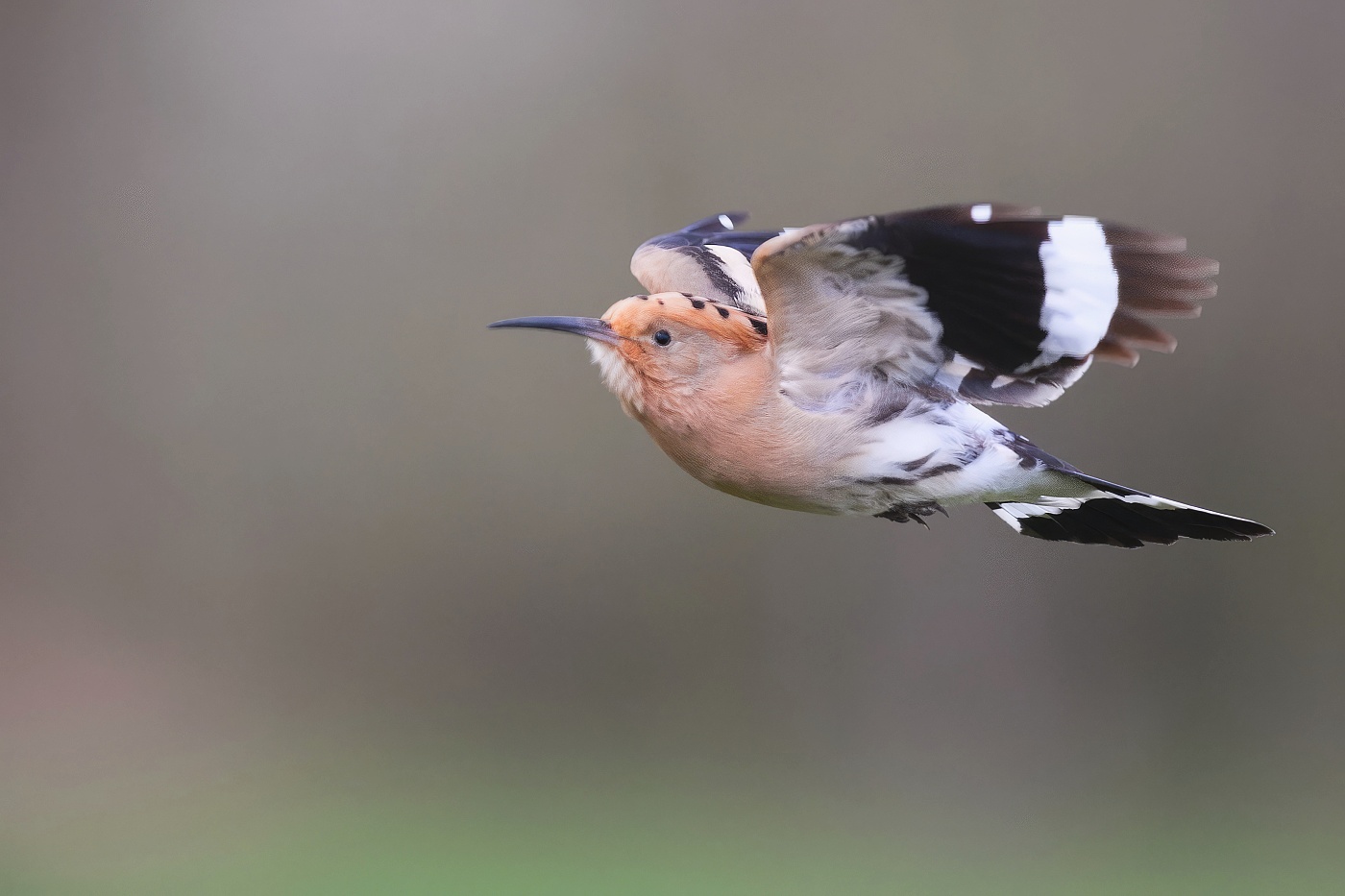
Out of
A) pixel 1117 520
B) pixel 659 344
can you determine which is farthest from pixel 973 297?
pixel 1117 520

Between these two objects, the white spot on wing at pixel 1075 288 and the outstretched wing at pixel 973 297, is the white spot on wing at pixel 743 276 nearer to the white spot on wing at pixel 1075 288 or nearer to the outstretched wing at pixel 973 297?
the outstretched wing at pixel 973 297

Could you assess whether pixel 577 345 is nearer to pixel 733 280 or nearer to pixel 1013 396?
pixel 733 280

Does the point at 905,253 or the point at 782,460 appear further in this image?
the point at 782,460

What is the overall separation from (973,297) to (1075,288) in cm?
11

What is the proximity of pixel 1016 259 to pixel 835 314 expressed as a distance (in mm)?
203

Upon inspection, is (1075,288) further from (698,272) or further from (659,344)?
(698,272)

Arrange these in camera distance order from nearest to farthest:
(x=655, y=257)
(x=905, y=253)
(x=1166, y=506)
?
(x=905, y=253), (x=1166, y=506), (x=655, y=257)

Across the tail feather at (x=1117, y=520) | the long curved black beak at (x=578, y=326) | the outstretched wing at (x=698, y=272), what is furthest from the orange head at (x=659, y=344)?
the tail feather at (x=1117, y=520)

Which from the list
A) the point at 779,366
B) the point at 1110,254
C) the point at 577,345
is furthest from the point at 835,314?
the point at 577,345

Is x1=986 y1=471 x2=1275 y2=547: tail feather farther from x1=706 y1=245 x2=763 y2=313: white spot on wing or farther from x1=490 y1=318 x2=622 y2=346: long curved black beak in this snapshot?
x1=490 y1=318 x2=622 y2=346: long curved black beak

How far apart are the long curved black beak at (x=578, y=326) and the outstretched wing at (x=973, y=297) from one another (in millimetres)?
190

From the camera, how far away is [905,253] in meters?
1.39

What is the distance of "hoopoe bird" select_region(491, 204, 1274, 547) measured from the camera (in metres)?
1.41

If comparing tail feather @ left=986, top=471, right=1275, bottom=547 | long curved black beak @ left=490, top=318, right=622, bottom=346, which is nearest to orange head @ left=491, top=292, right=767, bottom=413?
long curved black beak @ left=490, top=318, right=622, bottom=346
